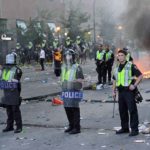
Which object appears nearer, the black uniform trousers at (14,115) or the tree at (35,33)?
the black uniform trousers at (14,115)

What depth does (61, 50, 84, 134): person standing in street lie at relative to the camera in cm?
952

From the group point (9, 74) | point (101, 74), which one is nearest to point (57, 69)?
point (101, 74)

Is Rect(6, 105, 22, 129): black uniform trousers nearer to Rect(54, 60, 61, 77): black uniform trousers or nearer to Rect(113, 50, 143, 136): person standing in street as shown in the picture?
Rect(113, 50, 143, 136): person standing in street

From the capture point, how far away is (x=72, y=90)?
9.55 meters

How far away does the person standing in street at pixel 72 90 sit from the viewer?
9516mm

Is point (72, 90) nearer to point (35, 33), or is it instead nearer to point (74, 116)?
point (74, 116)

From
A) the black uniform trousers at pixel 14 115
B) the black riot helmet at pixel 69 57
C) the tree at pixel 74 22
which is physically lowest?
the black uniform trousers at pixel 14 115

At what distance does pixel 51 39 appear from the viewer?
138ft

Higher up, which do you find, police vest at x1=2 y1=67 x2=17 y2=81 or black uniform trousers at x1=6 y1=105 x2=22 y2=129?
police vest at x1=2 y1=67 x2=17 y2=81

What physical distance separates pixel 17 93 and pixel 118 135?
7.22 ft

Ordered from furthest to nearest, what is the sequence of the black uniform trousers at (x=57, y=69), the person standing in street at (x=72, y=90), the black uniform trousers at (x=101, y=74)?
the black uniform trousers at (x=57, y=69) → the black uniform trousers at (x=101, y=74) → the person standing in street at (x=72, y=90)

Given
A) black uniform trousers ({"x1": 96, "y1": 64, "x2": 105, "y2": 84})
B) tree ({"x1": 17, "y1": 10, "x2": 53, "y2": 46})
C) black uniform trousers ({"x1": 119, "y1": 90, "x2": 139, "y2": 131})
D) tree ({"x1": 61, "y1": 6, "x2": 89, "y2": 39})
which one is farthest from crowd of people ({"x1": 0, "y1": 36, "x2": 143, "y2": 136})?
tree ({"x1": 61, "y1": 6, "x2": 89, "y2": 39})

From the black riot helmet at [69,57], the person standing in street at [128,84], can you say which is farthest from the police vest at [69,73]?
the person standing in street at [128,84]

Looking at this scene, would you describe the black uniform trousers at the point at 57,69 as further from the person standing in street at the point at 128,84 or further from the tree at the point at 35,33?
the person standing in street at the point at 128,84
